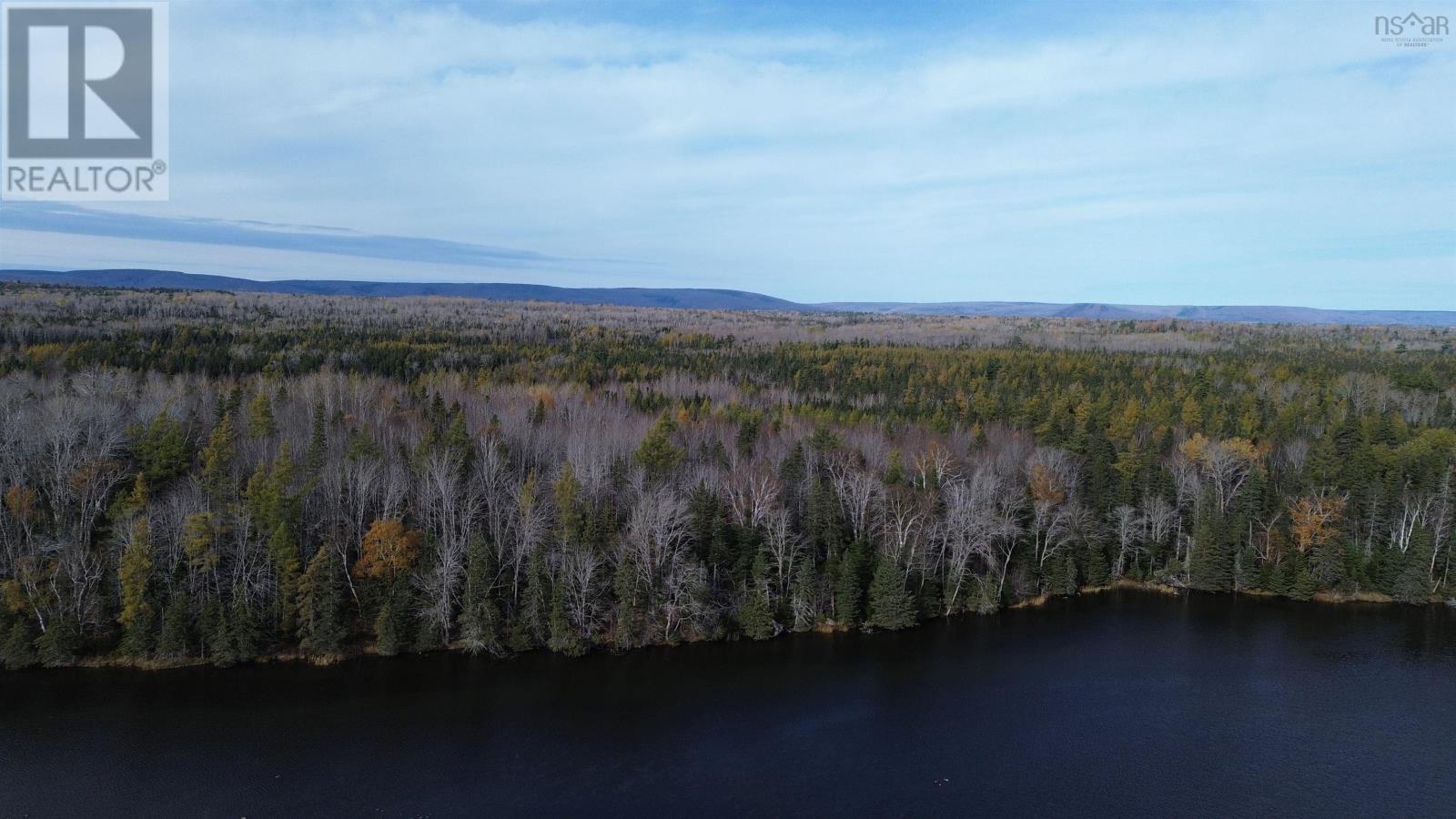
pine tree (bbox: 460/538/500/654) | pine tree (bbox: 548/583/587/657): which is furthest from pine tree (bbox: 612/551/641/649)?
pine tree (bbox: 460/538/500/654)

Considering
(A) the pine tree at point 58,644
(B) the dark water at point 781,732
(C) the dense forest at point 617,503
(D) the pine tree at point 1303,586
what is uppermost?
(C) the dense forest at point 617,503

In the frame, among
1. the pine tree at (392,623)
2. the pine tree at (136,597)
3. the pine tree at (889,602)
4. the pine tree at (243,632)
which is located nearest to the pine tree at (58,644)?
the pine tree at (136,597)

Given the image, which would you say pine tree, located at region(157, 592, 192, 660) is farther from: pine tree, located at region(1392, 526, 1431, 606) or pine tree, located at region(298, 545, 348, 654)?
pine tree, located at region(1392, 526, 1431, 606)

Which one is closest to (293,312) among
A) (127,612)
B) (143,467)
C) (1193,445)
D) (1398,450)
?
(143,467)

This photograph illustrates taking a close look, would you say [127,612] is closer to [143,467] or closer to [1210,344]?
[143,467]

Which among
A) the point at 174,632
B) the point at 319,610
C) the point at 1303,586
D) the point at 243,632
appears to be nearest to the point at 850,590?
the point at 319,610

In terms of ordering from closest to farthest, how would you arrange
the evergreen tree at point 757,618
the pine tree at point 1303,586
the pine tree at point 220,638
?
1. the pine tree at point 220,638
2. the evergreen tree at point 757,618
3. the pine tree at point 1303,586

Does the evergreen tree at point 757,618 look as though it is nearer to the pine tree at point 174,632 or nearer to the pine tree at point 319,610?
the pine tree at point 319,610

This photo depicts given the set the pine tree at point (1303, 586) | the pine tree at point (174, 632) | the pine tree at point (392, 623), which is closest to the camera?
the pine tree at point (174, 632)
